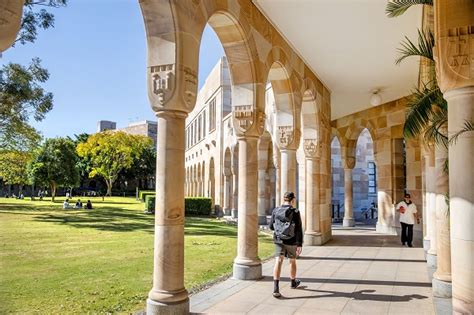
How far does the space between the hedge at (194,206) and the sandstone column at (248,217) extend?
18866 millimetres

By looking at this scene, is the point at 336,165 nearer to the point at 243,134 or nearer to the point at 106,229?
the point at 106,229

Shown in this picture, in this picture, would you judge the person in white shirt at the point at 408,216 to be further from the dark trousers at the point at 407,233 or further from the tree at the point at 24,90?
the tree at the point at 24,90

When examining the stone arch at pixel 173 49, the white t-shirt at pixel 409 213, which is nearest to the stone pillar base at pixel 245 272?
the stone arch at pixel 173 49

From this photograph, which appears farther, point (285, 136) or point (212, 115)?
point (212, 115)

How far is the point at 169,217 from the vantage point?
4.75m

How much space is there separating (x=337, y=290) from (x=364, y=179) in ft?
59.1

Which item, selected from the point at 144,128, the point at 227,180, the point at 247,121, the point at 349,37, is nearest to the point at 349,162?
the point at 227,180

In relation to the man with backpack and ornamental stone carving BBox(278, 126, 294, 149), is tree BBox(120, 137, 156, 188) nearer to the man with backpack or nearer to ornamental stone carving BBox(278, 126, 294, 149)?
ornamental stone carving BBox(278, 126, 294, 149)

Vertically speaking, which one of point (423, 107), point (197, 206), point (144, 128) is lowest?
point (197, 206)

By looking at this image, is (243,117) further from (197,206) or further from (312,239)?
(197,206)

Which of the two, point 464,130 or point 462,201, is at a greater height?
point 464,130

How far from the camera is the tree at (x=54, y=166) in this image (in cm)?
3694

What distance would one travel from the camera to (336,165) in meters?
23.1

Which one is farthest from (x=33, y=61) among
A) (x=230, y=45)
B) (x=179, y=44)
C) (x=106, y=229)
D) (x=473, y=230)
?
(x=473, y=230)
